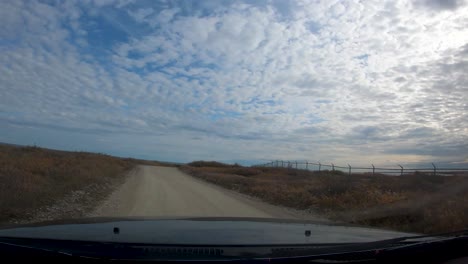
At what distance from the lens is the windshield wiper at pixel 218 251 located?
289 centimetres

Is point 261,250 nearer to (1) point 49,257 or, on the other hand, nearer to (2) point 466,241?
(1) point 49,257

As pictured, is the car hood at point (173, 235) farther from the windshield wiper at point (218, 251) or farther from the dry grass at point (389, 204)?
the dry grass at point (389, 204)

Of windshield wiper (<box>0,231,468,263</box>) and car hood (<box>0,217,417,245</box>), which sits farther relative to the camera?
car hood (<box>0,217,417,245</box>)

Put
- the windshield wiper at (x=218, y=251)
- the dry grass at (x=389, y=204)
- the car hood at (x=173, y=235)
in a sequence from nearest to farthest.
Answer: the windshield wiper at (x=218, y=251) < the car hood at (x=173, y=235) < the dry grass at (x=389, y=204)

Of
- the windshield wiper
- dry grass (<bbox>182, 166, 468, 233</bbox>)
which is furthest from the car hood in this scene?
dry grass (<bbox>182, 166, 468, 233</bbox>)

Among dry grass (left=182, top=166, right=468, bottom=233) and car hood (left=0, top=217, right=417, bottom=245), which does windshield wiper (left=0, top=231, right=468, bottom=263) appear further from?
dry grass (left=182, top=166, right=468, bottom=233)

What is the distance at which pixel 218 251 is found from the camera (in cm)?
306

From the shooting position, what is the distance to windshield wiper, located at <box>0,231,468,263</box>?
2895 millimetres

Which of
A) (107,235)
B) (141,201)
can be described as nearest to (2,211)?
(141,201)

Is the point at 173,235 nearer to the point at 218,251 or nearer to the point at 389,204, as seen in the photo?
the point at 218,251

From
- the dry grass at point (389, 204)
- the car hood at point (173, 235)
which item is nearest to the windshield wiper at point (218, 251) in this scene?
the car hood at point (173, 235)

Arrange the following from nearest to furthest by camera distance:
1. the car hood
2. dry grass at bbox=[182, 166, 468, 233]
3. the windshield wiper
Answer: the windshield wiper < the car hood < dry grass at bbox=[182, 166, 468, 233]

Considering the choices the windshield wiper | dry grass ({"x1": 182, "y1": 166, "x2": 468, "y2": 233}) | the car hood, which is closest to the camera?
the windshield wiper

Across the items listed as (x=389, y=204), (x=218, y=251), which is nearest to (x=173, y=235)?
(x=218, y=251)
